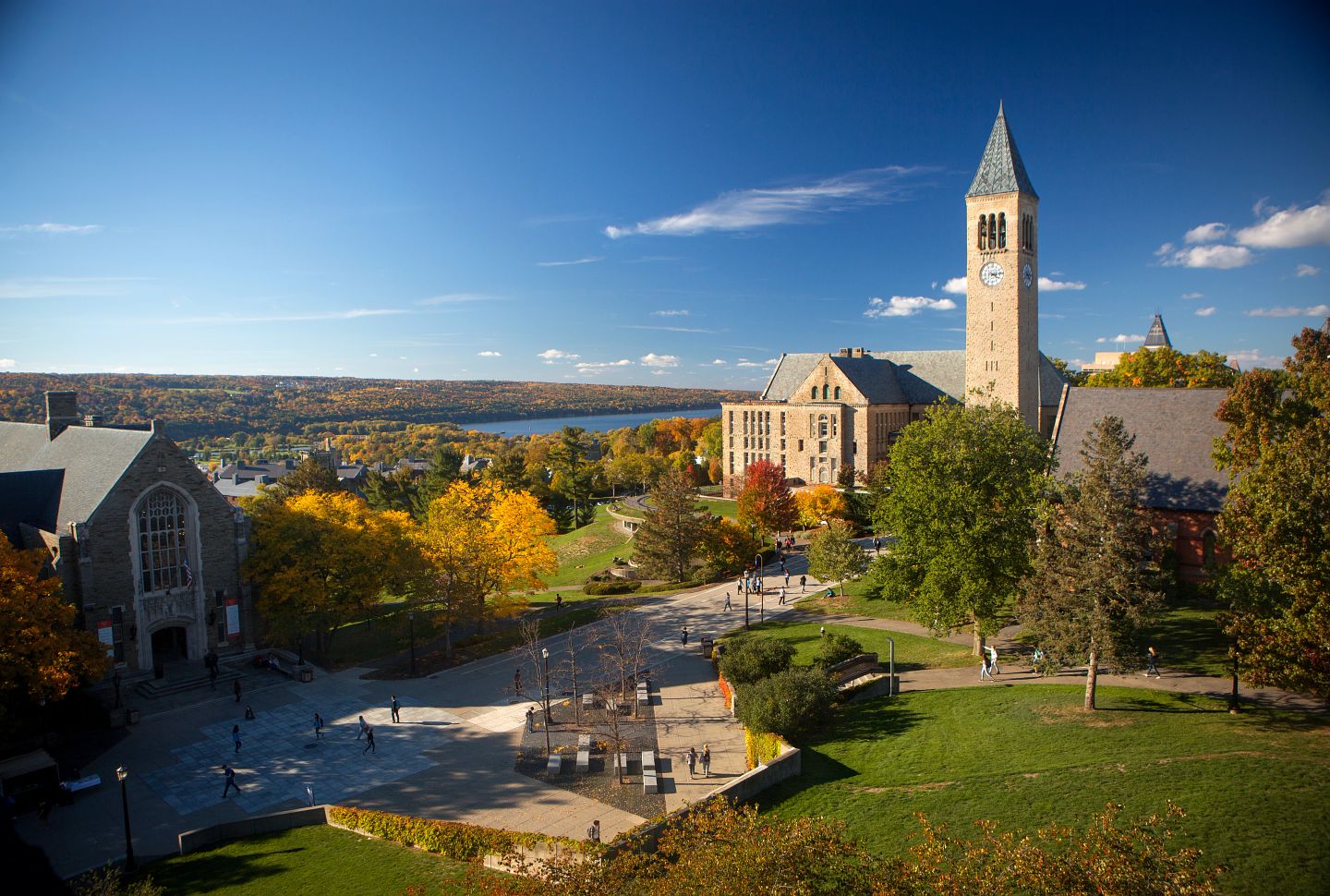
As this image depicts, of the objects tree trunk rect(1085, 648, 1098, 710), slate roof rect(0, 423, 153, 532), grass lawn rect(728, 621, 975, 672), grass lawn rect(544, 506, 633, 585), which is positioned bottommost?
grass lawn rect(544, 506, 633, 585)

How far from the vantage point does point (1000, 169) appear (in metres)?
56.2

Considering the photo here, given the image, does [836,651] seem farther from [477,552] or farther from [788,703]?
[477,552]

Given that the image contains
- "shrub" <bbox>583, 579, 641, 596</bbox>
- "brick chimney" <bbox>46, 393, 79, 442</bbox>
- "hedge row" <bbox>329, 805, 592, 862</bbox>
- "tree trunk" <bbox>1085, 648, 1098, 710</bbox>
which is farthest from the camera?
"shrub" <bbox>583, 579, 641, 596</bbox>

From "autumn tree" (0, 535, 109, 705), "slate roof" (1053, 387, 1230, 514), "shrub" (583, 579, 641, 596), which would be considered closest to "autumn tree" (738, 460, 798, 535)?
"shrub" (583, 579, 641, 596)

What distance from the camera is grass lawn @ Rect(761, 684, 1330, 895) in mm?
14719

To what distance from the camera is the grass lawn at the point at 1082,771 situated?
14.7 metres

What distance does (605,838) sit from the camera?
63.1ft

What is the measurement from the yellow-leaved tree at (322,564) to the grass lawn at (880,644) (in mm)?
16634

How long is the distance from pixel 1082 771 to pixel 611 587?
31.7m

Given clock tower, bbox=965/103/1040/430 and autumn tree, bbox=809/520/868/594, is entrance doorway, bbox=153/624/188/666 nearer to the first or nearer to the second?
autumn tree, bbox=809/520/868/594

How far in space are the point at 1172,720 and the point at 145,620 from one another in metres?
39.0

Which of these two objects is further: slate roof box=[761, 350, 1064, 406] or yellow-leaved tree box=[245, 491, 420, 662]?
slate roof box=[761, 350, 1064, 406]

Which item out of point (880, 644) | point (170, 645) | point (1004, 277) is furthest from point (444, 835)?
point (1004, 277)

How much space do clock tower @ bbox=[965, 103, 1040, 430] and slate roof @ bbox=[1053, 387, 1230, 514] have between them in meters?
20.4
